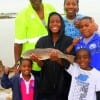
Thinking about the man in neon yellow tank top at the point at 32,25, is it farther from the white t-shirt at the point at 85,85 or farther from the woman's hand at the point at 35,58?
the white t-shirt at the point at 85,85

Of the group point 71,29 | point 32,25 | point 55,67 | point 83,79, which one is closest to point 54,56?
point 55,67

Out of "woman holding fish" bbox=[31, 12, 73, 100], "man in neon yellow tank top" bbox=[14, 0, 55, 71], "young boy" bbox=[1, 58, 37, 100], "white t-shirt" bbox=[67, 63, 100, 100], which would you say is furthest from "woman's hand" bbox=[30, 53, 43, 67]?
"white t-shirt" bbox=[67, 63, 100, 100]

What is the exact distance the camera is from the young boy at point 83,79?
514 cm

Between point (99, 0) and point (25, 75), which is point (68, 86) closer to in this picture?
point (25, 75)

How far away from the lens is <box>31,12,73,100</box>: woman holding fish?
5312 millimetres

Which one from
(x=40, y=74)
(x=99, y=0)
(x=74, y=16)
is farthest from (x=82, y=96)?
(x=99, y=0)

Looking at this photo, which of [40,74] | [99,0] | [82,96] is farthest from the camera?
[99,0]

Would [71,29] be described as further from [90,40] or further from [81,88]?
[81,88]

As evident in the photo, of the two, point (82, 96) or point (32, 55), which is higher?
point (32, 55)

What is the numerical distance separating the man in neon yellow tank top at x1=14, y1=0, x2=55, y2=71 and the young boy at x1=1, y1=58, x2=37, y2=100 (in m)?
0.19

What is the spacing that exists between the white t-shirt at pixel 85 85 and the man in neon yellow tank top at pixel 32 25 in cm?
62

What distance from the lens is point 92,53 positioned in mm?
5199

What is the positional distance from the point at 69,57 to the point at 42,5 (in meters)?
0.97

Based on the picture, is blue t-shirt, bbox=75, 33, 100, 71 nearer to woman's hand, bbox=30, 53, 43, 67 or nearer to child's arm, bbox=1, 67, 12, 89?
woman's hand, bbox=30, 53, 43, 67
